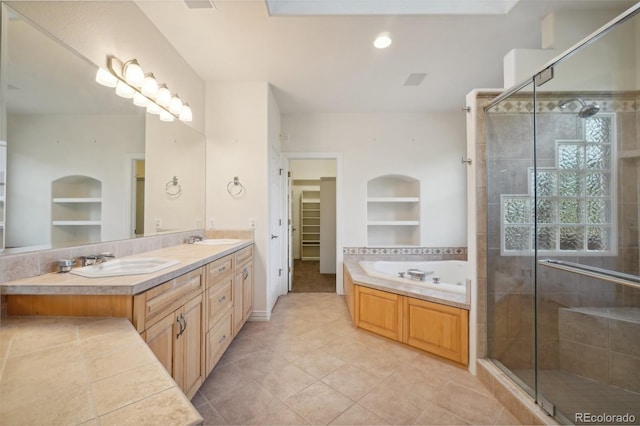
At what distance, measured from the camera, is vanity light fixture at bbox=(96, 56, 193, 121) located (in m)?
1.61

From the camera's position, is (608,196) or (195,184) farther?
(195,184)

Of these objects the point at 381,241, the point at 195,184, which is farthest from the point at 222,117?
the point at 381,241

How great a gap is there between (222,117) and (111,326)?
2.42 meters

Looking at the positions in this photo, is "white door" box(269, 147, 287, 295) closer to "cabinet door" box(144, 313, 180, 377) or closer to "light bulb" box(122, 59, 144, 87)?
"light bulb" box(122, 59, 144, 87)

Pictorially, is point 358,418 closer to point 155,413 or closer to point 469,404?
point 469,404

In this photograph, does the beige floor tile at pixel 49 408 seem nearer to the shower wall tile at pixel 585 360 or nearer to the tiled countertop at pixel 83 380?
the tiled countertop at pixel 83 380

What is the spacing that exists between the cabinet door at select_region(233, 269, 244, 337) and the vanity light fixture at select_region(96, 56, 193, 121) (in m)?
1.55

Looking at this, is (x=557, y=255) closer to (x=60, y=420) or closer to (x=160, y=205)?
(x=60, y=420)

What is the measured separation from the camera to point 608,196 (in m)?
1.83

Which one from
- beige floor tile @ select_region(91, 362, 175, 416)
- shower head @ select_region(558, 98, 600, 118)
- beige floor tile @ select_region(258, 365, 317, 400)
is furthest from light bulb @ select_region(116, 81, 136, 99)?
shower head @ select_region(558, 98, 600, 118)

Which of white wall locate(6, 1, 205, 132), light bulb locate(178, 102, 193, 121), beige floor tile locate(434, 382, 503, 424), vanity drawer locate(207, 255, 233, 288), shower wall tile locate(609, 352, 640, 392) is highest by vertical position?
white wall locate(6, 1, 205, 132)

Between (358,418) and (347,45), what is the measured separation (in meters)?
2.80

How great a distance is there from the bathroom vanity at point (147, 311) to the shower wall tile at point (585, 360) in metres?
2.47

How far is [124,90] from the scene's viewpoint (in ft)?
5.58
